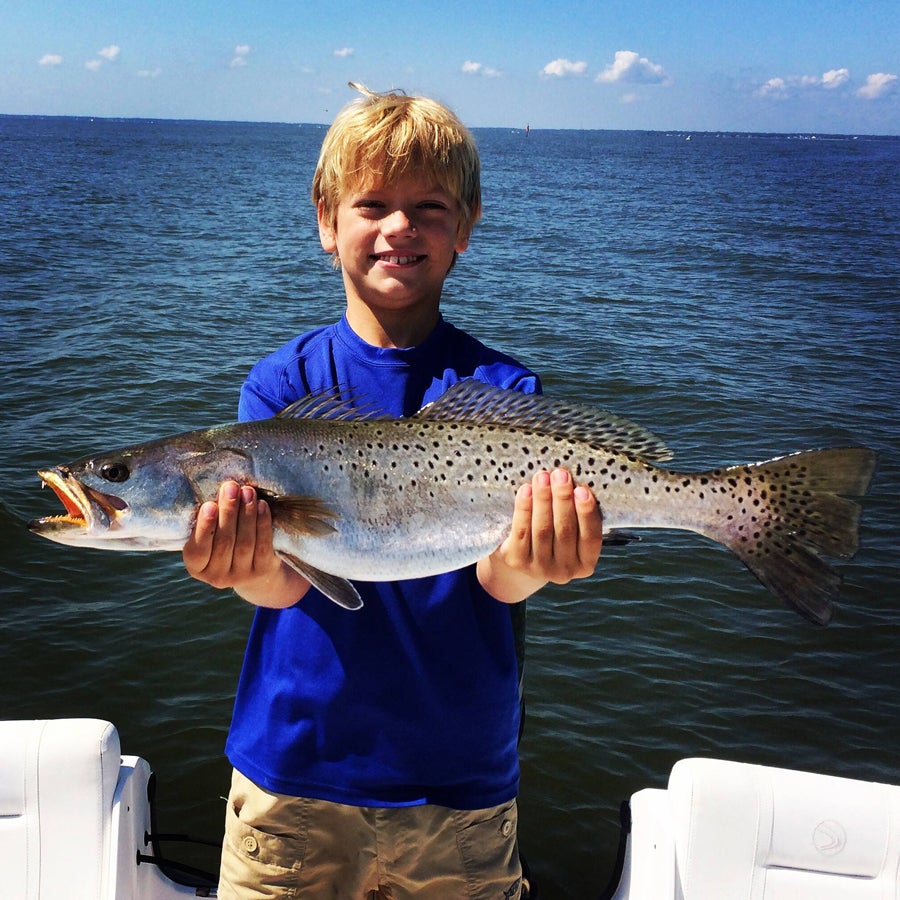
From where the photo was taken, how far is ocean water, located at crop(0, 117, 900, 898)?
916 centimetres

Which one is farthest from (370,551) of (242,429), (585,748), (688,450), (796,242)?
(796,242)

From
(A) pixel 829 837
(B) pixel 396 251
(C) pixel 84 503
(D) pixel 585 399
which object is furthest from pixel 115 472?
(D) pixel 585 399

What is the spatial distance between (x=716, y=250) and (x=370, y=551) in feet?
123

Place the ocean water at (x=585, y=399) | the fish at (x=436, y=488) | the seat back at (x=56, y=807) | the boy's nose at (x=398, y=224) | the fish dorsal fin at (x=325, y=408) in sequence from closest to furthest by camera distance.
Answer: the fish at (x=436, y=488), the fish dorsal fin at (x=325, y=408), the boy's nose at (x=398, y=224), the seat back at (x=56, y=807), the ocean water at (x=585, y=399)

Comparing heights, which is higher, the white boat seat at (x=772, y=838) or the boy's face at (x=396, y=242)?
the boy's face at (x=396, y=242)

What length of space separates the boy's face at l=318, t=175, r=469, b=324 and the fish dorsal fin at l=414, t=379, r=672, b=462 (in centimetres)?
54

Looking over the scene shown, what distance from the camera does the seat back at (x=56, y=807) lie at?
4344mm

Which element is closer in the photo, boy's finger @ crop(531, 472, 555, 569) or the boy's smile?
boy's finger @ crop(531, 472, 555, 569)

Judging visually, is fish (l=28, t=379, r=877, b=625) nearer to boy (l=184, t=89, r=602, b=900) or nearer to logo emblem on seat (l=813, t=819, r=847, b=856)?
boy (l=184, t=89, r=602, b=900)

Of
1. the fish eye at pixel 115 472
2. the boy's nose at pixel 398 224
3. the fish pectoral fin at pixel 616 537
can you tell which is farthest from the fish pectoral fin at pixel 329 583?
the boy's nose at pixel 398 224

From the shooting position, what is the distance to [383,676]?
12.1 feet

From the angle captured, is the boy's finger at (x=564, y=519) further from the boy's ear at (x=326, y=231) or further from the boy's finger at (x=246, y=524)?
the boy's ear at (x=326, y=231)

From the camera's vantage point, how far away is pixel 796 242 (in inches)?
1642

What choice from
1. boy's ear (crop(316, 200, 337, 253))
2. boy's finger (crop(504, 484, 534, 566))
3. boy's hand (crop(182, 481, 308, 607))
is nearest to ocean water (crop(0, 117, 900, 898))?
boy's finger (crop(504, 484, 534, 566))
